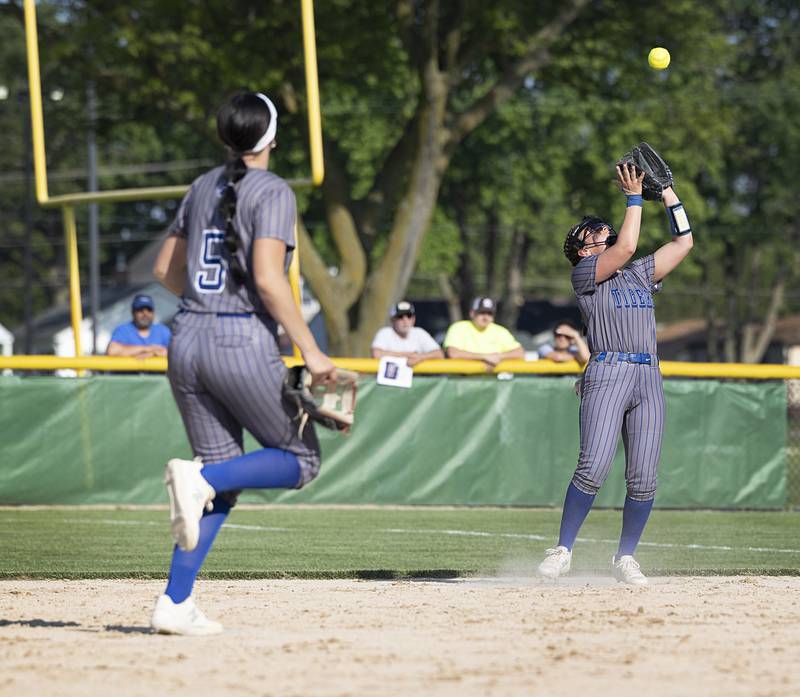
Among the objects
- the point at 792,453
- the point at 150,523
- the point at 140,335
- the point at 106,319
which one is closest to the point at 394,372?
the point at 150,523

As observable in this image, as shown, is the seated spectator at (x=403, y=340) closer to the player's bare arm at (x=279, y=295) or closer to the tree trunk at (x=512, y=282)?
the player's bare arm at (x=279, y=295)

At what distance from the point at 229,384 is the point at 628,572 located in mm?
3154

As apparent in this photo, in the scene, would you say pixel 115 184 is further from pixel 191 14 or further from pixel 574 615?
pixel 574 615

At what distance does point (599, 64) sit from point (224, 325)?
22242mm

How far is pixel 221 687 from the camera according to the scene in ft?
15.2

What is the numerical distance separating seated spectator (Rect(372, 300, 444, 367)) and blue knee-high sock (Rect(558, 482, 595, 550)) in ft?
21.1

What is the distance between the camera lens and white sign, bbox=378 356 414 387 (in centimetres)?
1218

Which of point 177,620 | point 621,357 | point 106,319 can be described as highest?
point 621,357

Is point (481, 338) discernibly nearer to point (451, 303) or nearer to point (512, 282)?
point (512, 282)

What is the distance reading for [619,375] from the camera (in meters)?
7.62

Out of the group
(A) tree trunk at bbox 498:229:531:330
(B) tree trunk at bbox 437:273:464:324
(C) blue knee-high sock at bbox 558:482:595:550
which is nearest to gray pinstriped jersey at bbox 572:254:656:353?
(C) blue knee-high sock at bbox 558:482:595:550

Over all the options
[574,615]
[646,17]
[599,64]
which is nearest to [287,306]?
[574,615]

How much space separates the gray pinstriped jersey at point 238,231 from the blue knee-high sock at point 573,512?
276cm

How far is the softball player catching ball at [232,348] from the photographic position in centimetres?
541
